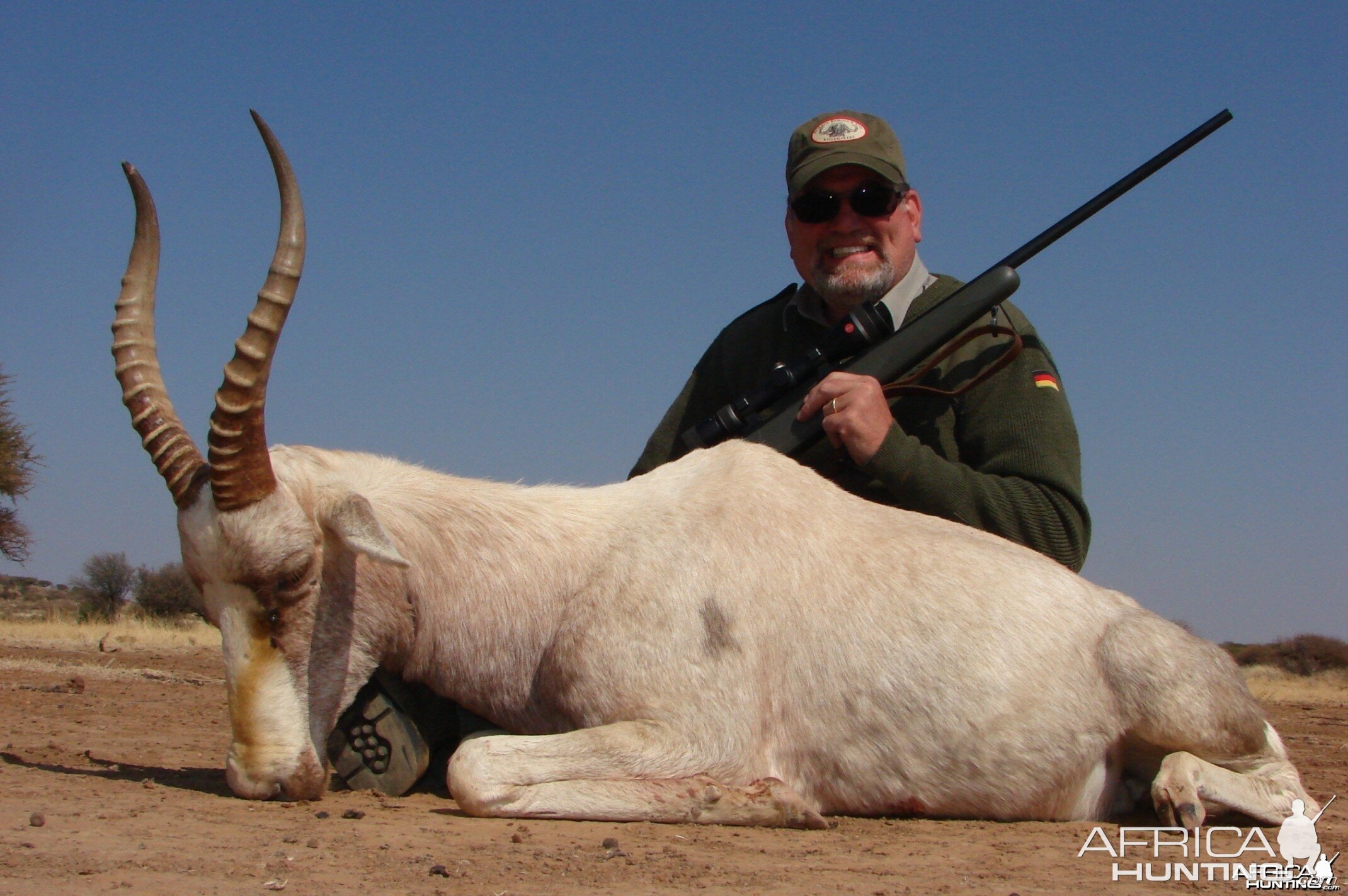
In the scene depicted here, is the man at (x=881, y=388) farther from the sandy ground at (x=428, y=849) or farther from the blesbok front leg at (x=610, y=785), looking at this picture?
the blesbok front leg at (x=610, y=785)

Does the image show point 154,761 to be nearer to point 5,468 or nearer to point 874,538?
point 874,538

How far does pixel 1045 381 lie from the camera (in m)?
6.30

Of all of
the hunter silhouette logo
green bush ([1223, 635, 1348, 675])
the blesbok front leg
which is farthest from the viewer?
green bush ([1223, 635, 1348, 675])

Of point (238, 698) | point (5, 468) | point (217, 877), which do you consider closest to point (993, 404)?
point (238, 698)

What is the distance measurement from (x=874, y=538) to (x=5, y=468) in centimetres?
2079

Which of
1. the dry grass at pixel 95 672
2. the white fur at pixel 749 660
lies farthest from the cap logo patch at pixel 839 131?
the dry grass at pixel 95 672

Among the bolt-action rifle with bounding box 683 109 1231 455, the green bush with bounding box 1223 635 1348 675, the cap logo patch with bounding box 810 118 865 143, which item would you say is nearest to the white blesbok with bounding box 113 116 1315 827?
the bolt-action rifle with bounding box 683 109 1231 455

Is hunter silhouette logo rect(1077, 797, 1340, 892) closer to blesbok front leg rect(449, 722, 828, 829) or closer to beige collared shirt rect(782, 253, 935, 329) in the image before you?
blesbok front leg rect(449, 722, 828, 829)

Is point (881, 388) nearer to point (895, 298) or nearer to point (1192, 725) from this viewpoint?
point (895, 298)

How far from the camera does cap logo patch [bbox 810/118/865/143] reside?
23.0 feet

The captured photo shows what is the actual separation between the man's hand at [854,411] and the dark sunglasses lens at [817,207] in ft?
4.66

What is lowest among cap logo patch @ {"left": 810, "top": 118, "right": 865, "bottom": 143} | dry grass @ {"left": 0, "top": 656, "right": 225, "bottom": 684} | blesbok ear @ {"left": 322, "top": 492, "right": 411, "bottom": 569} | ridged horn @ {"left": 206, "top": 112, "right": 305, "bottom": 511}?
dry grass @ {"left": 0, "top": 656, "right": 225, "bottom": 684}

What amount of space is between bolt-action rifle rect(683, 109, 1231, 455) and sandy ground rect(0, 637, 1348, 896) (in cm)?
210

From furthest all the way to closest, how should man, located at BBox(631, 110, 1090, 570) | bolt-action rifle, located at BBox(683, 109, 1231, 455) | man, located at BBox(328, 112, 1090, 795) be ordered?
bolt-action rifle, located at BBox(683, 109, 1231, 455) → man, located at BBox(631, 110, 1090, 570) → man, located at BBox(328, 112, 1090, 795)
